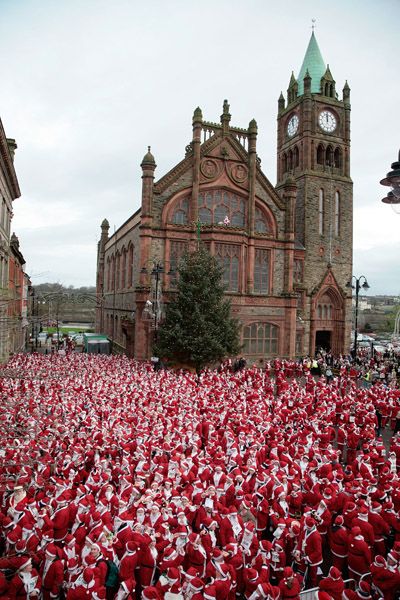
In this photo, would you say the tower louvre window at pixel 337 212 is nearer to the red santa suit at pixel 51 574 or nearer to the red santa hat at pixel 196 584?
the red santa hat at pixel 196 584

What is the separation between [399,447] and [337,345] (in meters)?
28.4

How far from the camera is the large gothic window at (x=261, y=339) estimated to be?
A: 110ft

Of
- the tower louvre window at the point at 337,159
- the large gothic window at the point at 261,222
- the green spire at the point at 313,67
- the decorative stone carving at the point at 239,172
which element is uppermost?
the green spire at the point at 313,67

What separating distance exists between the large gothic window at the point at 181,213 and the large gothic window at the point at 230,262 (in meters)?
3.23

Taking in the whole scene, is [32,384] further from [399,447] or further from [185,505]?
[399,447]

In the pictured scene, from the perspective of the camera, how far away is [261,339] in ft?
111

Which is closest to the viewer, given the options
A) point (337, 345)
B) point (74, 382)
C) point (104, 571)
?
point (104, 571)

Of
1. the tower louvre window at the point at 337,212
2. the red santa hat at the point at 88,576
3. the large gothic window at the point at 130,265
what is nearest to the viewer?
the red santa hat at the point at 88,576

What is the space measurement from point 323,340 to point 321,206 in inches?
499

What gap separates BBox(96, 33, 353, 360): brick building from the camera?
31.8 metres

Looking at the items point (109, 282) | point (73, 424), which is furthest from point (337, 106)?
point (73, 424)

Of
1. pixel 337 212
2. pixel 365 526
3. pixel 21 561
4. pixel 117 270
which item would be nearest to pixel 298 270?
pixel 337 212

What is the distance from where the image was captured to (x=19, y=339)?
40500mm

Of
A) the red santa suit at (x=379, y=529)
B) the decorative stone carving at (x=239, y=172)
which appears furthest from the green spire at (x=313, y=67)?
the red santa suit at (x=379, y=529)
